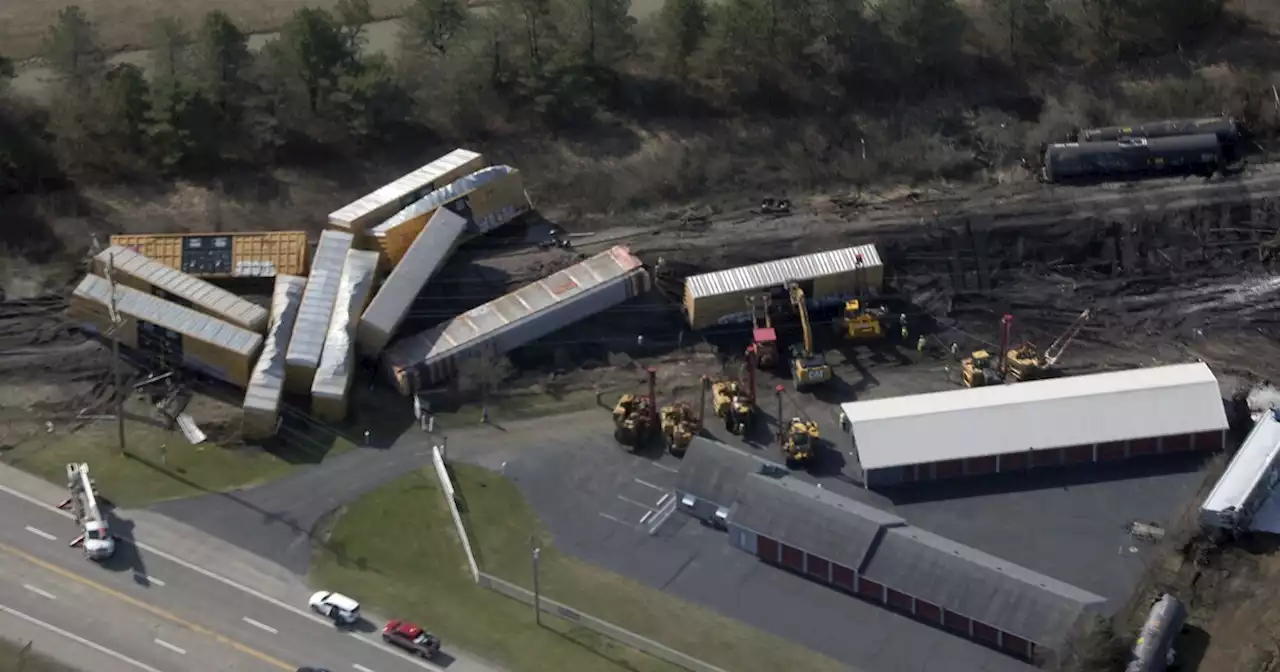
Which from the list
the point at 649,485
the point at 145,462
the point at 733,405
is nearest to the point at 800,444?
the point at 733,405

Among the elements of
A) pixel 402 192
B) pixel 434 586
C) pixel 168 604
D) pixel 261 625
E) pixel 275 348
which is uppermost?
pixel 402 192

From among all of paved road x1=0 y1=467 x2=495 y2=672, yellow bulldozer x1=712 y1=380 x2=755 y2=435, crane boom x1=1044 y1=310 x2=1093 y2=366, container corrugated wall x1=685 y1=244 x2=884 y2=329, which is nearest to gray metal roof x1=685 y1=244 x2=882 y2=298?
container corrugated wall x1=685 y1=244 x2=884 y2=329

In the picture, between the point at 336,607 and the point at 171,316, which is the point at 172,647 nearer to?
the point at 336,607

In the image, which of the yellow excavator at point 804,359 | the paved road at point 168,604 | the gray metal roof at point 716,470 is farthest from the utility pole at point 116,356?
the yellow excavator at point 804,359

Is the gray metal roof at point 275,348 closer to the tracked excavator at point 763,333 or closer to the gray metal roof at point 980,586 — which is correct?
the tracked excavator at point 763,333

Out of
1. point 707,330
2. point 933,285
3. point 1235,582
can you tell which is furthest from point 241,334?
point 1235,582

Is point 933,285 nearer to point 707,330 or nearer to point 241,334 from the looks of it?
point 707,330
